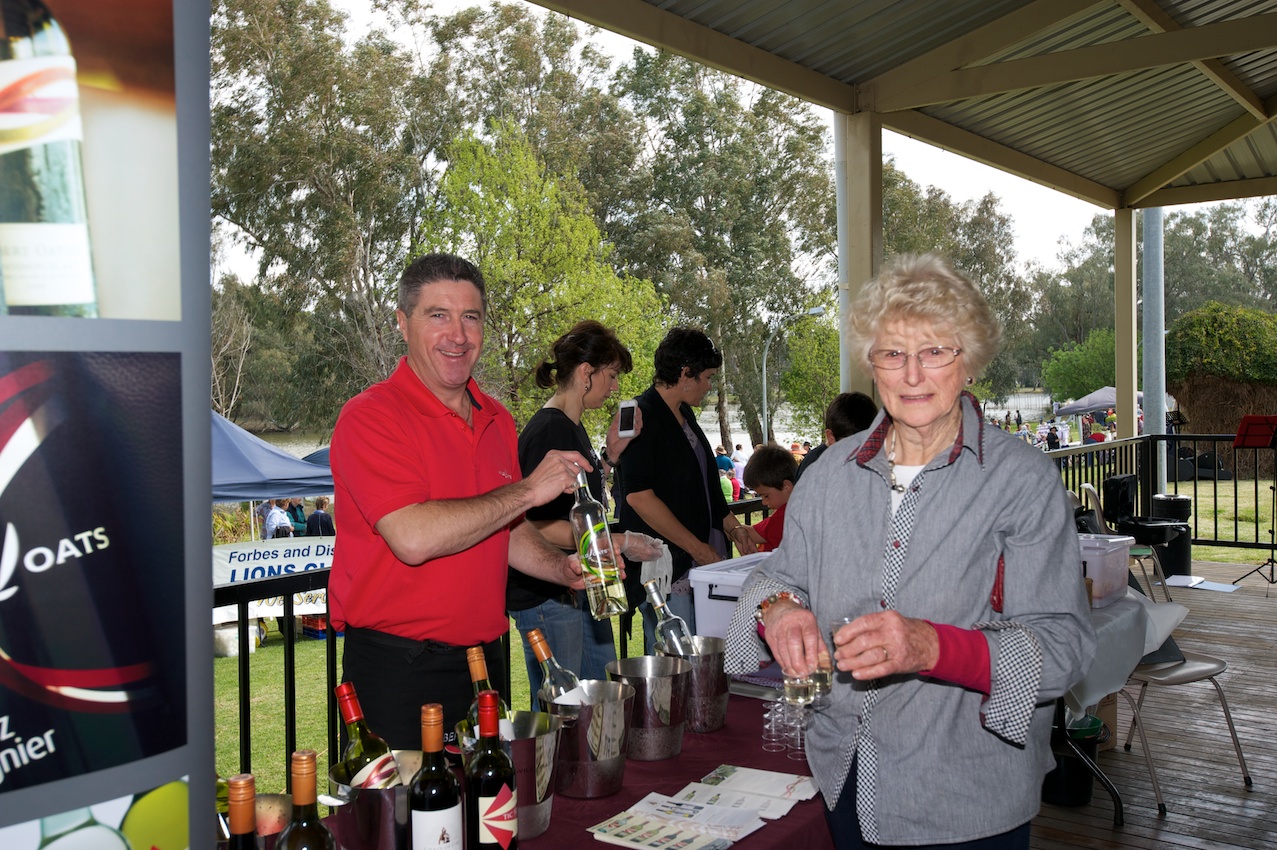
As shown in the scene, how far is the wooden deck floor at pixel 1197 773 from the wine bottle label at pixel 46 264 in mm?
3223

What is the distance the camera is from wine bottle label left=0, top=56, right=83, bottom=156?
0.79m

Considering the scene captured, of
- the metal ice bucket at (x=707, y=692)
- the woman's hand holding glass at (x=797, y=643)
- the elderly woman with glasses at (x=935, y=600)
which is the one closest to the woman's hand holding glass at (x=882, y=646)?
the elderly woman with glasses at (x=935, y=600)

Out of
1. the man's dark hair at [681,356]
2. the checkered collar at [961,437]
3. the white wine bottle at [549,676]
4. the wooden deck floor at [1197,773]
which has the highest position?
the man's dark hair at [681,356]

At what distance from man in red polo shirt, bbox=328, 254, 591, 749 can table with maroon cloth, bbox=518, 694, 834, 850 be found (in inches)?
15.8

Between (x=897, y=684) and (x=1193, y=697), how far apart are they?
168 inches

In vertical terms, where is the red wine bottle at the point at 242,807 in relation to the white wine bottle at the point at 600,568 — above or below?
below

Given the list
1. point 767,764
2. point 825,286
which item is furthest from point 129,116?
point 825,286

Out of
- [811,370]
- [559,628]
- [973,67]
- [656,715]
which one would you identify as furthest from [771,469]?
[811,370]

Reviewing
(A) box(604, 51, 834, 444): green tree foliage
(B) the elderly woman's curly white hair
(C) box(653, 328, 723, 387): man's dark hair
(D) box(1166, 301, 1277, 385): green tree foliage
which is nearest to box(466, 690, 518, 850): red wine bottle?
(B) the elderly woman's curly white hair

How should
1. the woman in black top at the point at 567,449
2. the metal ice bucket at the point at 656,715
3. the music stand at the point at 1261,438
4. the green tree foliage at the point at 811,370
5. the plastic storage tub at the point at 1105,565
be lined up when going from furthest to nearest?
the green tree foliage at the point at 811,370, the music stand at the point at 1261,438, the plastic storage tub at the point at 1105,565, the woman in black top at the point at 567,449, the metal ice bucket at the point at 656,715

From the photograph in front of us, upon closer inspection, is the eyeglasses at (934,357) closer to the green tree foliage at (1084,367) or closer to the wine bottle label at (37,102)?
the wine bottle label at (37,102)

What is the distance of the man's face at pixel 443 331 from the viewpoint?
1945 mm

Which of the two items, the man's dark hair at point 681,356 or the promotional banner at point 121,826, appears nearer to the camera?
the promotional banner at point 121,826

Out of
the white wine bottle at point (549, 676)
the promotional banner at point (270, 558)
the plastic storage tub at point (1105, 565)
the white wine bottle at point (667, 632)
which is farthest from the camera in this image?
the promotional banner at point (270, 558)
